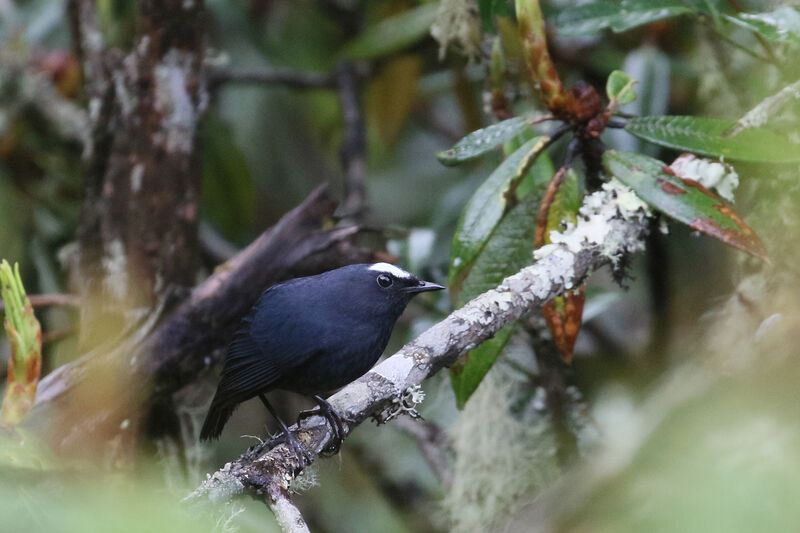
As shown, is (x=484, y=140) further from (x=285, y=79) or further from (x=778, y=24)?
(x=285, y=79)

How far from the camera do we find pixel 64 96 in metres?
4.02

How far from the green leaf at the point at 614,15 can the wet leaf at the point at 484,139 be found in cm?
47

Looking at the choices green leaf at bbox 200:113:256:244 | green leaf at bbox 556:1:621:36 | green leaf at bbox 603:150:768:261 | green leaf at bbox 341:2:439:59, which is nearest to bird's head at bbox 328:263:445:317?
green leaf at bbox 603:150:768:261

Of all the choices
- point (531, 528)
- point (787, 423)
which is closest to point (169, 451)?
point (531, 528)

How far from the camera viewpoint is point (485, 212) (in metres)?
2.16

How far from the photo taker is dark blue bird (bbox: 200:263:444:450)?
2184mm

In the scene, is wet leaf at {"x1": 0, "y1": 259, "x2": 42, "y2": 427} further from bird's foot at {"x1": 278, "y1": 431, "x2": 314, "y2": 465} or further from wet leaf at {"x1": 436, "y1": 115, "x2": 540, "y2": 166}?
wet leaf at {"x1": 436, "y1": 115, "x2": 540, "y2": 166}

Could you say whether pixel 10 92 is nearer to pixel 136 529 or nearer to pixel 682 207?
pixel 682 207

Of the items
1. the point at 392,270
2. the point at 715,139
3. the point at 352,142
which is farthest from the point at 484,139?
the point at 352,142

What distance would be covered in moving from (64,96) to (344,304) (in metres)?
2.47

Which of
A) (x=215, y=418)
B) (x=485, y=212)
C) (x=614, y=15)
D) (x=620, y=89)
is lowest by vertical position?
(x=215, y=418)

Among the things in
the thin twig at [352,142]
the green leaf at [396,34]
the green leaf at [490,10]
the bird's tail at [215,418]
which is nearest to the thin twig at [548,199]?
the green leaf at [490,10]

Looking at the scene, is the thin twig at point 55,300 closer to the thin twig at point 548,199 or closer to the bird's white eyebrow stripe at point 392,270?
the bird's white eyebrow stripe at point 392,270

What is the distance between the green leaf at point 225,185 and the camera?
12.7 feet
